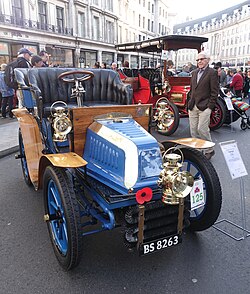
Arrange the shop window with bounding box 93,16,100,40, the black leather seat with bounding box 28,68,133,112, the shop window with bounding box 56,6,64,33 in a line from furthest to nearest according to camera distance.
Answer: the shop window with bounding box 93,16,100,40, the shop window with bounding box 56,6,64,33, the black leather seat with bounding box 28,68,133,112

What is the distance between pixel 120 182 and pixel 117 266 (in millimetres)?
737

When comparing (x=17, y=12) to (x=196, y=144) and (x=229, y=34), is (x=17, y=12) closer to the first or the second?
(x=196, y=144)

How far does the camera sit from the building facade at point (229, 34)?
56.4 m

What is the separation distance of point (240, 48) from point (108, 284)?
64.0m

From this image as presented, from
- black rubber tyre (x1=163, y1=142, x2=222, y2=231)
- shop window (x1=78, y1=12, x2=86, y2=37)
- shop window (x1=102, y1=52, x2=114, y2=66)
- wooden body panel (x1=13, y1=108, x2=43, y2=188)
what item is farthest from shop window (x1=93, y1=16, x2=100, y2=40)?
black rubber tyre (x1=163, y1=142, x2=222, y2=231)

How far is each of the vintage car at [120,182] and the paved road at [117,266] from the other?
0.55 feet

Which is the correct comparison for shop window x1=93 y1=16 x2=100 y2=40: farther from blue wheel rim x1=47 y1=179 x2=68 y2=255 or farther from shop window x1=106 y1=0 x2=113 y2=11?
blue wheel rim x1=47 y1=179 x2=68 y2=255

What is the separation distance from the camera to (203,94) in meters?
4.43

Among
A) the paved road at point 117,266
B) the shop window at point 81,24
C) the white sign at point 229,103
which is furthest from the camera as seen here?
the shop window at point 81,24

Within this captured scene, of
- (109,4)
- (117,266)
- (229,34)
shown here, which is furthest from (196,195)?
(229,34)

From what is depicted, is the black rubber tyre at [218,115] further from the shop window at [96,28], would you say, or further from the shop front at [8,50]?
the shop window at [96,28]

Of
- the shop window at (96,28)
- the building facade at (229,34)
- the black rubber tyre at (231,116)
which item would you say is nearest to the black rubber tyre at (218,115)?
the black rubber tyre at (231,116)

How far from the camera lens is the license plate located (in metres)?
1.92

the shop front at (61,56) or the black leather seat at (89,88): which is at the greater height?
the shop front at (61,56)
